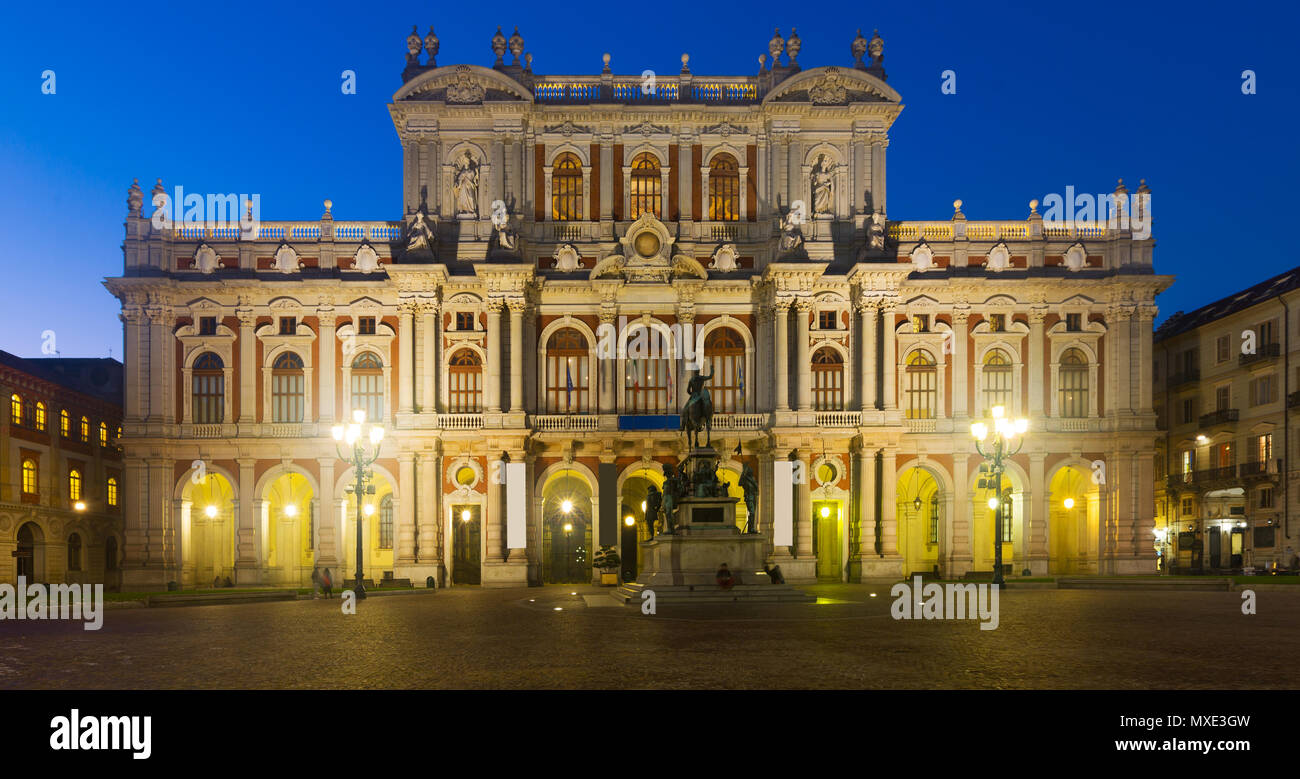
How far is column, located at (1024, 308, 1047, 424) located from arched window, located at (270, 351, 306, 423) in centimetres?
3568

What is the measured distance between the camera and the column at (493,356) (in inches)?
1980

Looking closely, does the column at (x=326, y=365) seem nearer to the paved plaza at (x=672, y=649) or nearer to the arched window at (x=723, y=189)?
the arched window at (x=723, y=189)

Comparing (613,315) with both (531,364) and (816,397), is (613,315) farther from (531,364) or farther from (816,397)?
(816,397)

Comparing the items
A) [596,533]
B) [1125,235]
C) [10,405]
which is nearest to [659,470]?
[596,533]

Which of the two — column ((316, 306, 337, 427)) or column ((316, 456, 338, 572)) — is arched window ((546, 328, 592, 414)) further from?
column ((316, 456, 338, 572))

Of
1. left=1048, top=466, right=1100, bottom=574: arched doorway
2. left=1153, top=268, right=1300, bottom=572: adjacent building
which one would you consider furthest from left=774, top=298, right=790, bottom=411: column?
left=1153, top=268, right=1300, bottom=572: adjacent building

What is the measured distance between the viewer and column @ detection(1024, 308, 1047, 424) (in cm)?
5272

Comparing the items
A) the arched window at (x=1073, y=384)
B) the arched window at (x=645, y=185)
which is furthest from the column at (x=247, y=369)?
the arched window at (x=1073, y=384)

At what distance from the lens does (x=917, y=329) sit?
5256 cm

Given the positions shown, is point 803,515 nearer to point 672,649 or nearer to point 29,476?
point 672,649

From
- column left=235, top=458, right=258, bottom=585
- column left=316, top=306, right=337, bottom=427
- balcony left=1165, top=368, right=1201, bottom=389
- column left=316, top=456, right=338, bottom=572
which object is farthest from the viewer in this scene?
balcony left=1165, top=368, right=1201, bottom=389

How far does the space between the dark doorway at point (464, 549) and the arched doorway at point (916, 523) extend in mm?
21932

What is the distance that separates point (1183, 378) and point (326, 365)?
48483 millimetres

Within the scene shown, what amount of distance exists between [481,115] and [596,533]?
21.2 m
